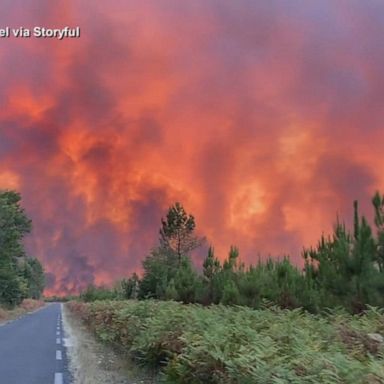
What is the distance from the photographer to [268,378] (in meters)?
5.32

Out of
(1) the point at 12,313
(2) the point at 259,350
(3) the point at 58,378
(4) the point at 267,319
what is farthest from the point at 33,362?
(1) the point at 12,313

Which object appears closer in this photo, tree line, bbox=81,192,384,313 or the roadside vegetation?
the roadside vegetation

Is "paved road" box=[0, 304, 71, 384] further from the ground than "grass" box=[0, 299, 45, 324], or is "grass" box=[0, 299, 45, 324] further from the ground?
"paved road" box=[0, 304, 71, 384]

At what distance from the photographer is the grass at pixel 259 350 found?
516 centimetres

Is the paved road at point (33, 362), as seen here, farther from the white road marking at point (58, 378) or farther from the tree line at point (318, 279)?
the tree line at point (318, 279)

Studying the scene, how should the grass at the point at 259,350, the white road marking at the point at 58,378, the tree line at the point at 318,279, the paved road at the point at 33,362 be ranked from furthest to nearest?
the tree line at the point at 318,279, the paved road at the point at 33,362, the white road marking at the point at 58,378, the grass at the point at 259,350

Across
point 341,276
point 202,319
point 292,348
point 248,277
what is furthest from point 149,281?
point 292,348

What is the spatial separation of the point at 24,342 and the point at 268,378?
1917 centimetres

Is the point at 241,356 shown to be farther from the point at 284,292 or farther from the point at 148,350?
the point at 284,292

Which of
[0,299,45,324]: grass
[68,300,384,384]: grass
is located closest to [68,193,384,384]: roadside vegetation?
[68,300,384,384]: grass

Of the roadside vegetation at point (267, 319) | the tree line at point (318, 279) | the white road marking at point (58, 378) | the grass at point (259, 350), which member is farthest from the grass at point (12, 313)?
the grass at point (259, 350)

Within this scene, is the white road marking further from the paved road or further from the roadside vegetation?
the roadside vegetation

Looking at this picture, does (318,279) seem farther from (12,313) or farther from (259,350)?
(12,313)

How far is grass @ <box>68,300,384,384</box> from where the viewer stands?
516 cm
